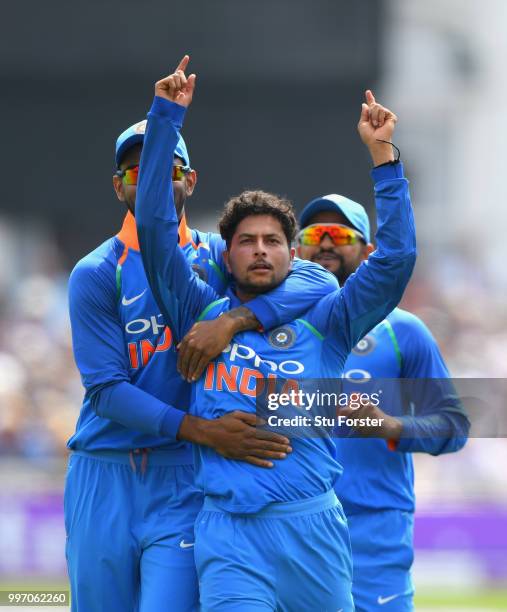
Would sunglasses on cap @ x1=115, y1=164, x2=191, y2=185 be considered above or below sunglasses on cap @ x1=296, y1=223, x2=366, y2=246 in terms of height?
below

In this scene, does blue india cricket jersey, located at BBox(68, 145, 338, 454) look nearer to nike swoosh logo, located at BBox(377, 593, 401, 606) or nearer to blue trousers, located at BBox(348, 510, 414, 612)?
blue trousers, located at BBox(348, 510, 414, 612)

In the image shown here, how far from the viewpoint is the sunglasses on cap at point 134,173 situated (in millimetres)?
5199

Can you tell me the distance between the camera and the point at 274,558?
15.7 feet

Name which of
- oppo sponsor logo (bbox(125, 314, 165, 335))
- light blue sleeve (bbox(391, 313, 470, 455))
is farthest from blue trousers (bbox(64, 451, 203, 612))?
light blue sleeve (bbox(391, 313, 470, 455))

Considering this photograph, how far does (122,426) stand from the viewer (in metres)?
5.36

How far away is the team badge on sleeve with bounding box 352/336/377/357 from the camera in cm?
619

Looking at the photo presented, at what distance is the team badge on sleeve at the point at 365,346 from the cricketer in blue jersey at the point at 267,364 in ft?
3.48

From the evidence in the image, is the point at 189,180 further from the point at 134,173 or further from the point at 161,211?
the point at 161,211

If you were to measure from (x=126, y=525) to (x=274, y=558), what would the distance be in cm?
76

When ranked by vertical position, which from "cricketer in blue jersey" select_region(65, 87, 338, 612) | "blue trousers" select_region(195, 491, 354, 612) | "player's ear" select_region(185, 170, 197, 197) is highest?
"player's ear" select_region(185, 170, 197, 197)

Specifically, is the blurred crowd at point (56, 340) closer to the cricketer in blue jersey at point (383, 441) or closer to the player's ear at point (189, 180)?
the cricketer in blue jersey at point (383, 441)

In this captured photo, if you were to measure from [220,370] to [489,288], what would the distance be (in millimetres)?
13066

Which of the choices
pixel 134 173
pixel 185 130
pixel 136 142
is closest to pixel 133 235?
pixel 134 173

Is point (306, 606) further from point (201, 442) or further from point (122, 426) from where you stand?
point (122, 426)
